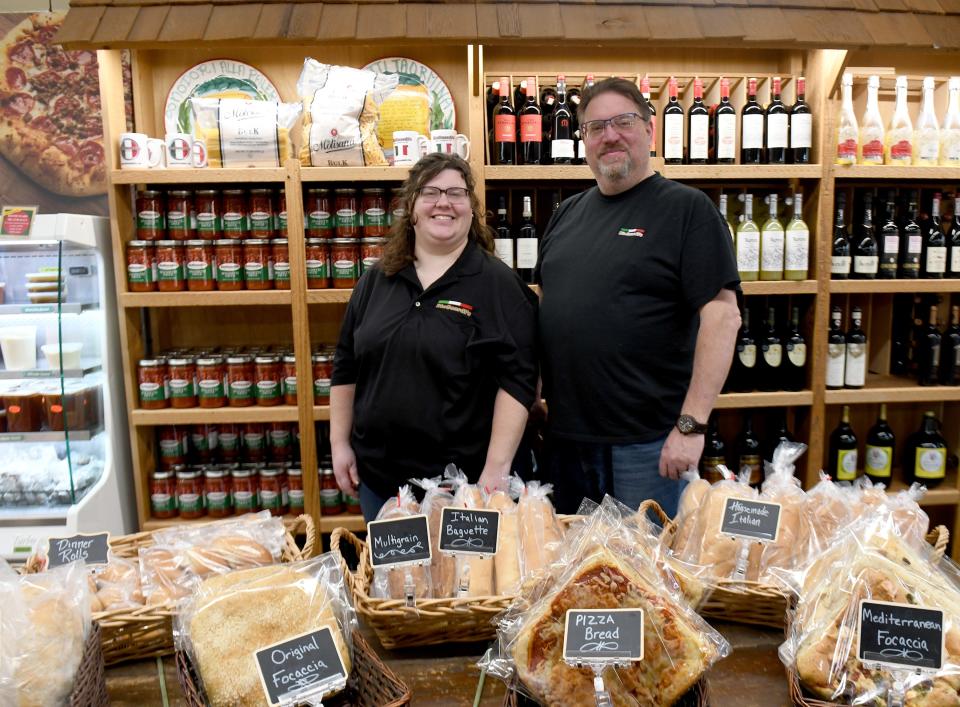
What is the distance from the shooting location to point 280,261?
2703 mm

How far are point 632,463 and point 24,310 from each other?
75.7 inches

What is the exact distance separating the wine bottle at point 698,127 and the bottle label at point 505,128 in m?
0.66

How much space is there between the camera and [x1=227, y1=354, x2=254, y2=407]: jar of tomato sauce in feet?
9.05

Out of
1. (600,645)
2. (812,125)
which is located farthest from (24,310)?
(812,125)

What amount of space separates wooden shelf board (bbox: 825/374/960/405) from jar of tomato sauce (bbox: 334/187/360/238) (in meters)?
1.94

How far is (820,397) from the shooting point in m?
2.91

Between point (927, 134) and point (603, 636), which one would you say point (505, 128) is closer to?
point (927, 134)

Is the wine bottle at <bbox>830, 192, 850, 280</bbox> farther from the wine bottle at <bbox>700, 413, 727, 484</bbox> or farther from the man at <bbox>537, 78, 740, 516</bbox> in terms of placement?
the man at <bbox>537, 78, 740, 516</bbox>

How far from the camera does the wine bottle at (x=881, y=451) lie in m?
3.16

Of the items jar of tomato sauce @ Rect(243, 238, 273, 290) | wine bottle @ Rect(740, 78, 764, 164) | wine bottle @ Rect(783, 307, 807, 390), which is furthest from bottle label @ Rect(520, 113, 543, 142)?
wine bottle @ Rect(783, 307, 807, 390)

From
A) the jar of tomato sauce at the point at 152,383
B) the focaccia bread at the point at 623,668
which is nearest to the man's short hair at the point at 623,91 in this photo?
the focaccia bread at the point at 623,668

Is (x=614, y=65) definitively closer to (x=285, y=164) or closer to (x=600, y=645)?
(x=285, y=164)

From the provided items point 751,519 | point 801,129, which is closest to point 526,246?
point 801,129

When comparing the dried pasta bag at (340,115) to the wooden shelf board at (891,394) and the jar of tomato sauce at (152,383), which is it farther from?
the wooden shelf board at (891,394)
